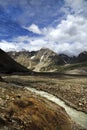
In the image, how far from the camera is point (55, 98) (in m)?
38.4

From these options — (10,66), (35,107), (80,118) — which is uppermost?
(10,66)

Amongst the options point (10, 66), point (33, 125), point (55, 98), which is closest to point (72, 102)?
point (55, 98)

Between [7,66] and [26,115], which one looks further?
[7,66]

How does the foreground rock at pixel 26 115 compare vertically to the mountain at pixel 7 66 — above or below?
below

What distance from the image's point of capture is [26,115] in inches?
830

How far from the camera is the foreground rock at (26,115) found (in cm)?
1966

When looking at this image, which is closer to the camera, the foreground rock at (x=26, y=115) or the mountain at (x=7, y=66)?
the foreground rock at (x=26, y=115)

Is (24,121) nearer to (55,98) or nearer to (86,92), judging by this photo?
(55,98)

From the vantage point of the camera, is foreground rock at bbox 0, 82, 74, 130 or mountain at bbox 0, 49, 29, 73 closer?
foreground rock at bbox 0, 82, 74, 130

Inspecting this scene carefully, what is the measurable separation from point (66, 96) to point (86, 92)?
443 centimetres

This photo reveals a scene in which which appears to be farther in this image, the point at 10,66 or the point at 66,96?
the point at 10,66

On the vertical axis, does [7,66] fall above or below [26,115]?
above

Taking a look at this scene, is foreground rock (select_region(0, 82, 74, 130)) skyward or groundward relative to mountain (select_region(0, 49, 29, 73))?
groundward

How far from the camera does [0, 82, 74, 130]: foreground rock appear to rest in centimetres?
1966
